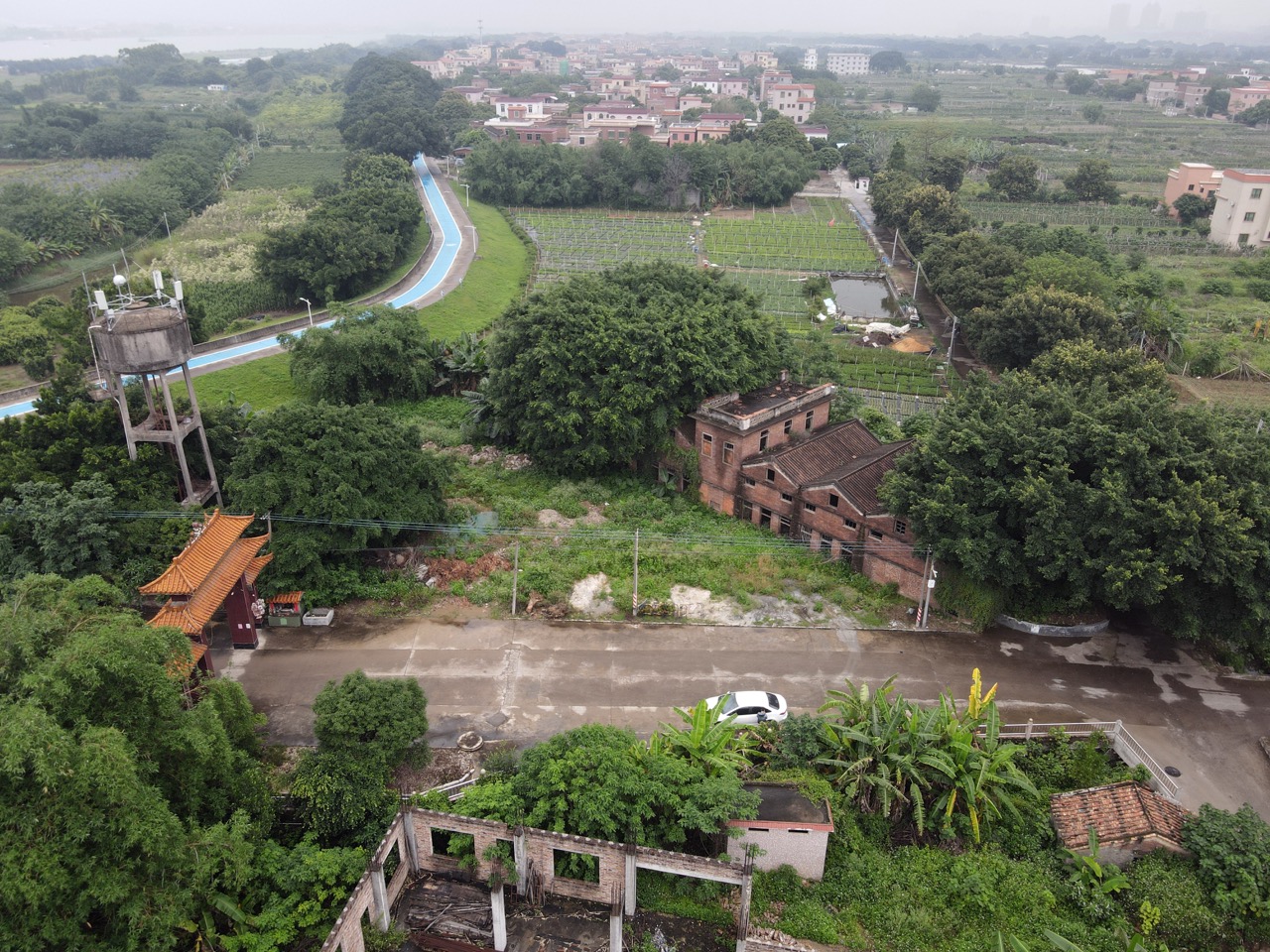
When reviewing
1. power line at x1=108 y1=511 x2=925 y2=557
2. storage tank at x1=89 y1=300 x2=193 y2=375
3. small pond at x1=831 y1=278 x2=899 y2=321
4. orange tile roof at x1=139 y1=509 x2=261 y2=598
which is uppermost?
storage tank at x1=89 y1=300 x2=193 y2=375

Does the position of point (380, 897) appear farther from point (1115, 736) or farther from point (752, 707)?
point (1115, 736)

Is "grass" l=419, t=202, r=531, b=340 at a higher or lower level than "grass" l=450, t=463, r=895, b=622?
higher

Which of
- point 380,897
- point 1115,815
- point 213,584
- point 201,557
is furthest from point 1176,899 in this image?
point 201,557

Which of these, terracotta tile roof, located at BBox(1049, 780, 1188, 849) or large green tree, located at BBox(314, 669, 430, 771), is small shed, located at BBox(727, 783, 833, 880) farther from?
large green tree, located at BBox(314, 669, 430, 771)

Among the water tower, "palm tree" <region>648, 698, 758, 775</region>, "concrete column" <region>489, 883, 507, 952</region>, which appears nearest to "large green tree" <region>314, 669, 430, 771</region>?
"concrete column" <region>489, 883, 507, 952</region>

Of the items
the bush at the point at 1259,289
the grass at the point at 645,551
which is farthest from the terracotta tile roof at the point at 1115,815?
the bush at the point at 1259,289

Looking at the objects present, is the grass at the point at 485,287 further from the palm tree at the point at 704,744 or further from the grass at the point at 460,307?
the palm tree at the point at 704,744

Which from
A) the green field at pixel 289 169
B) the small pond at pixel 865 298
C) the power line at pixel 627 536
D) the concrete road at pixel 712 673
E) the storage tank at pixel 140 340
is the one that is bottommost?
the small pond at pixel 865 298
